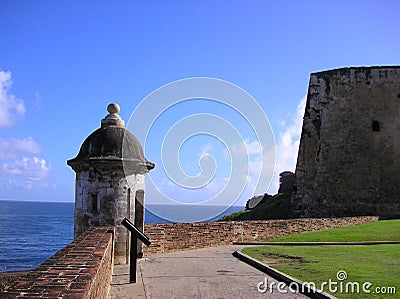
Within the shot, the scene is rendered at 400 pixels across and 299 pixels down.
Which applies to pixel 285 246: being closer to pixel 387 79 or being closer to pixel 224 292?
pixel 224 292

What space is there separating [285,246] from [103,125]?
6509mm

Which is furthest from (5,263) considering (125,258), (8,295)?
(8,295)

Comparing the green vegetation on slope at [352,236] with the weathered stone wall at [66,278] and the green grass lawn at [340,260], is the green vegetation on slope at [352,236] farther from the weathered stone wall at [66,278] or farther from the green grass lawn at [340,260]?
the weathered stone wall at [66,278]

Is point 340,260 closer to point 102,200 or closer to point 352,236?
point 102,200

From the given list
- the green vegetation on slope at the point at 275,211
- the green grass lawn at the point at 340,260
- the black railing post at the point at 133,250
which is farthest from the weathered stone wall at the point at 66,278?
the green vegetation on slope at the point at 275,211

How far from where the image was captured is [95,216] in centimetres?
816

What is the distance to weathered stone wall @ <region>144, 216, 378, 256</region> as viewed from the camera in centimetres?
1145

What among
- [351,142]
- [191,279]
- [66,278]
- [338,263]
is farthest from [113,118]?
[351,142]

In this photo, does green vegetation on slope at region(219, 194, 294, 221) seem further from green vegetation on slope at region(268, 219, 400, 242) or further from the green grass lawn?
the green grass lawn

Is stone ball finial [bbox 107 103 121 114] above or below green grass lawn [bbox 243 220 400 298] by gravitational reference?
above

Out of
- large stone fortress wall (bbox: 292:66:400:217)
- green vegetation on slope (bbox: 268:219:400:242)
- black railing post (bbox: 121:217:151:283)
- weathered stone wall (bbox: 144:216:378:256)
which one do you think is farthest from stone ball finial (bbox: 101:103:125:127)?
large stone fortress wall (bbox: 292:66:400:217)

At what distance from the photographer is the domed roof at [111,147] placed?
26.9ft

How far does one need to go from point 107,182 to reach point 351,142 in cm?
2131

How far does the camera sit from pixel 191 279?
8086 mm
